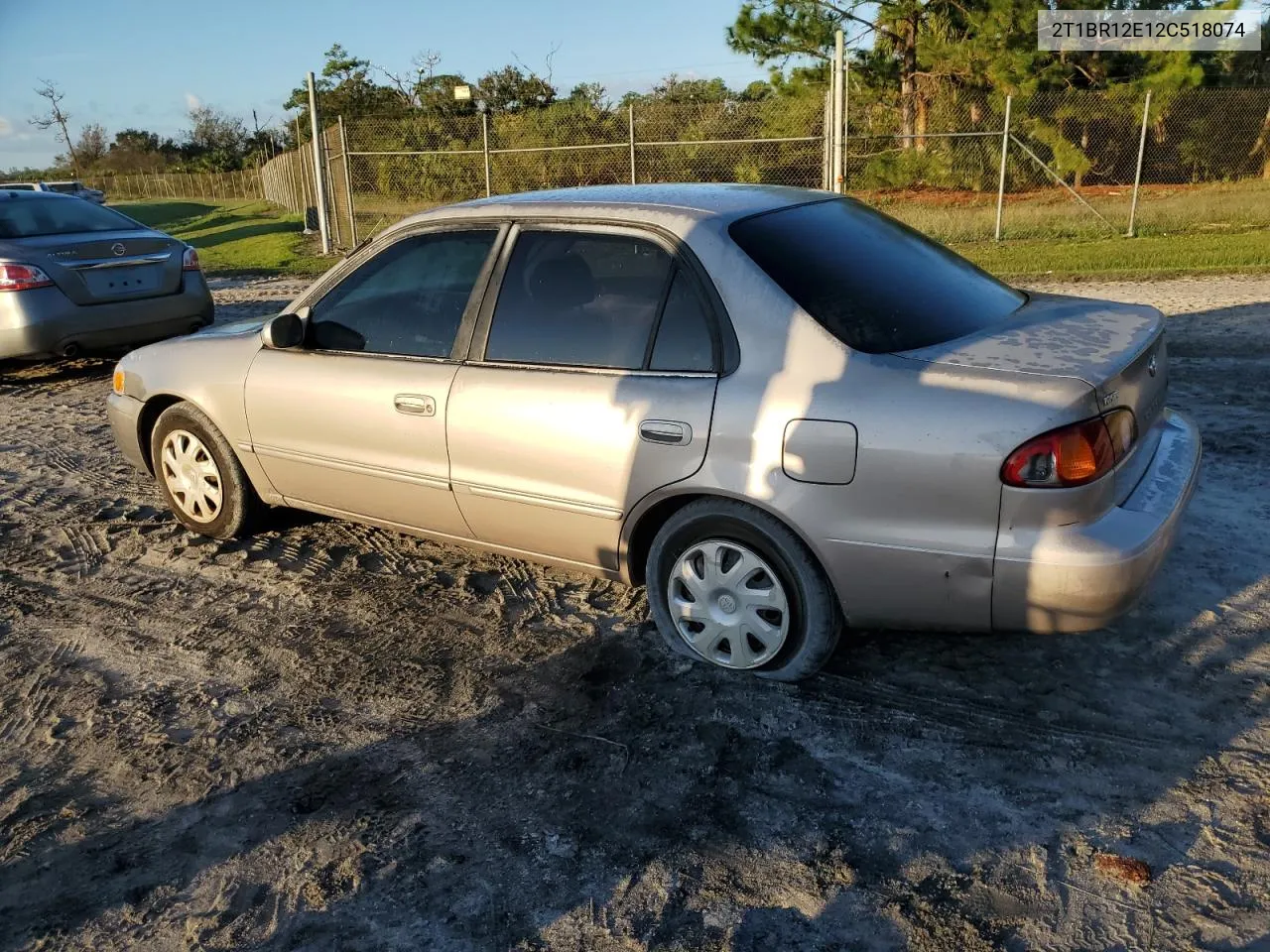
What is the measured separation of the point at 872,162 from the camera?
21.5 metres

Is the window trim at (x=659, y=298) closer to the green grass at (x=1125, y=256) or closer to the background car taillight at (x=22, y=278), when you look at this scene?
the background car taillight at (x=22, y=278)

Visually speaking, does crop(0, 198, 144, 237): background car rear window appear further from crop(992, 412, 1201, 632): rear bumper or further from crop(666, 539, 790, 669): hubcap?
crop(992, 412, 1201, 632): rear bumper

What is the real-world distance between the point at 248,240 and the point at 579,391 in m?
22.5

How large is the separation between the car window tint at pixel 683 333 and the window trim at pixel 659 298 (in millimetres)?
15

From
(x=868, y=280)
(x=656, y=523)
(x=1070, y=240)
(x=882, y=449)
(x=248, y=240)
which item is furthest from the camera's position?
(x=248, y=240)

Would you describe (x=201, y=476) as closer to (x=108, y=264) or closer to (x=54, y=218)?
(x=108, y=264)

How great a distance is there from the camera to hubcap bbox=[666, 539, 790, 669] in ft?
11.4

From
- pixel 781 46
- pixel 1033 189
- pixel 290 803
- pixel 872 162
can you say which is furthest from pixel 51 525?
pixel 781 46

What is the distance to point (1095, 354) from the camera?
129 inches

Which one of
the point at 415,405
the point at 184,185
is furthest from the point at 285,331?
the point at 184,185

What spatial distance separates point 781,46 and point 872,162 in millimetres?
5741

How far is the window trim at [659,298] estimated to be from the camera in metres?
3.46

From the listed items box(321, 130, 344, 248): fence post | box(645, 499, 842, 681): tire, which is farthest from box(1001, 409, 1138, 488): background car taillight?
box(321, 130, 344, 248): fence post

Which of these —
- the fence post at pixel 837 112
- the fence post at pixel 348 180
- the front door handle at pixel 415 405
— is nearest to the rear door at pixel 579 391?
the front door handle at pixel 415 405
